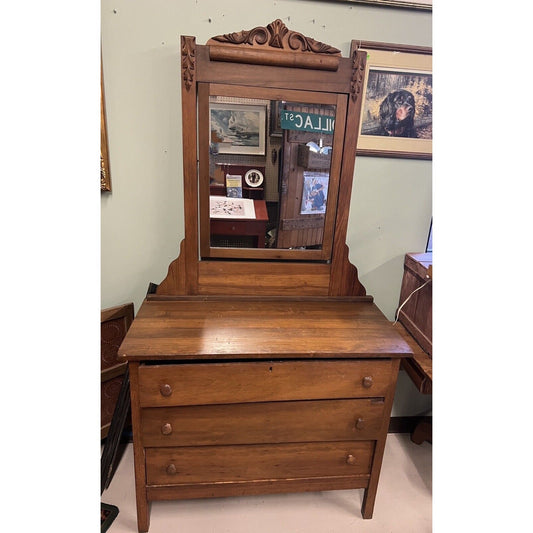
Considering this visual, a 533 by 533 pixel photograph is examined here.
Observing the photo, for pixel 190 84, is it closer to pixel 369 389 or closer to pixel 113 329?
pixel 113 329

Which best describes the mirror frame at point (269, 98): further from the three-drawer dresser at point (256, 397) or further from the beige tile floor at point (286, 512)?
the beige tile floor at point (286, 512)

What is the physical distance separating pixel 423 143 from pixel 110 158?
1263 millimetres

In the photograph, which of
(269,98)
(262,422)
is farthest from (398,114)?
(262,422)

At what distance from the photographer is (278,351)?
1.12m

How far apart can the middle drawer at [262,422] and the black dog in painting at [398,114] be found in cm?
105

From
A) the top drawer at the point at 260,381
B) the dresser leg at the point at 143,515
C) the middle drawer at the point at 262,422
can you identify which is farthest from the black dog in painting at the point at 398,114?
the dresser leg at the point at 143,515

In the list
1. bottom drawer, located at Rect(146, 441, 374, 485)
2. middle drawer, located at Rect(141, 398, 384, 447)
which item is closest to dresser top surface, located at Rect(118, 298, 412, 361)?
middle drawer, located at Rect(141, 398, 384, 447)

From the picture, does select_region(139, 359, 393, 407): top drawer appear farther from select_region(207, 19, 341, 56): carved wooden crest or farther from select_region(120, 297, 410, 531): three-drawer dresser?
select_region(207, 19, 341, 56): carved wooden crest

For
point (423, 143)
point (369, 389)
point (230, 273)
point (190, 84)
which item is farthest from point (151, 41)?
point (369, 389)

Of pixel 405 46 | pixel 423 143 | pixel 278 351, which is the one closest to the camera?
pixel 278 351

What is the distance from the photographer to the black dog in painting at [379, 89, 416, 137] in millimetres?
1421

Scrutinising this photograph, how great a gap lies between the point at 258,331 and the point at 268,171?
57cm

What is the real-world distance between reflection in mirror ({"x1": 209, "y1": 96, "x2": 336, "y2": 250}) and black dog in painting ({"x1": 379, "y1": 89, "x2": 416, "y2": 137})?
30cm

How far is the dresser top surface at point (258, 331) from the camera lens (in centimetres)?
112
